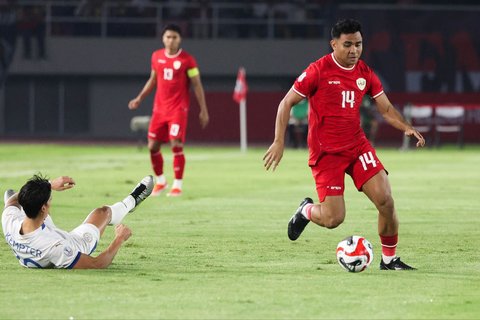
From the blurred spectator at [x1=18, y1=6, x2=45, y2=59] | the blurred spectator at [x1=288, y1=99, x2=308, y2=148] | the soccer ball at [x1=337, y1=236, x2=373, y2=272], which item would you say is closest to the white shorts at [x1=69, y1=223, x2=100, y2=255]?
the soccer ball at [x1=337, y1=236, x2=373, y2=272]

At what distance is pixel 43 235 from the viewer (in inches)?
441

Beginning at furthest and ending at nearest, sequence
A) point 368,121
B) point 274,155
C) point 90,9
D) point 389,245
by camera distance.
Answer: point 90,9 → point 368,121 → point 389,245 → point 274,155

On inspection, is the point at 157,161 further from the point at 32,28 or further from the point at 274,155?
the point at 32,28

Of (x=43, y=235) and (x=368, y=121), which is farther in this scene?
(x=368, y=121)

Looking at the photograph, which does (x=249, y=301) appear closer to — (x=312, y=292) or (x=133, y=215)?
(x=312, y=292)

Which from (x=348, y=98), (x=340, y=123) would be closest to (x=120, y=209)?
(x=340, y=123)

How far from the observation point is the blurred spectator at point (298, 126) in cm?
4491

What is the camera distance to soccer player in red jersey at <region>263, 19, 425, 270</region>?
11.9 m

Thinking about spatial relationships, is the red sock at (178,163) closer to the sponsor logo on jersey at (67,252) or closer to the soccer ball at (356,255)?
the sponsor logo on jersey at (67,252)

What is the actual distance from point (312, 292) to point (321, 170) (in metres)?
2.25

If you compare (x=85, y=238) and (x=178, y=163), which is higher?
(x=85, y=238)

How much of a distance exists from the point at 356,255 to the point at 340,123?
1.48 meters

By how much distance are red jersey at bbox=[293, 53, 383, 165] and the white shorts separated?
2.15 metres

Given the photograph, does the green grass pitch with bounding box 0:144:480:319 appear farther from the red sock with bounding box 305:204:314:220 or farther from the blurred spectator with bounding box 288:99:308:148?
the blurred spectator with bounding box 288:99:308:148
